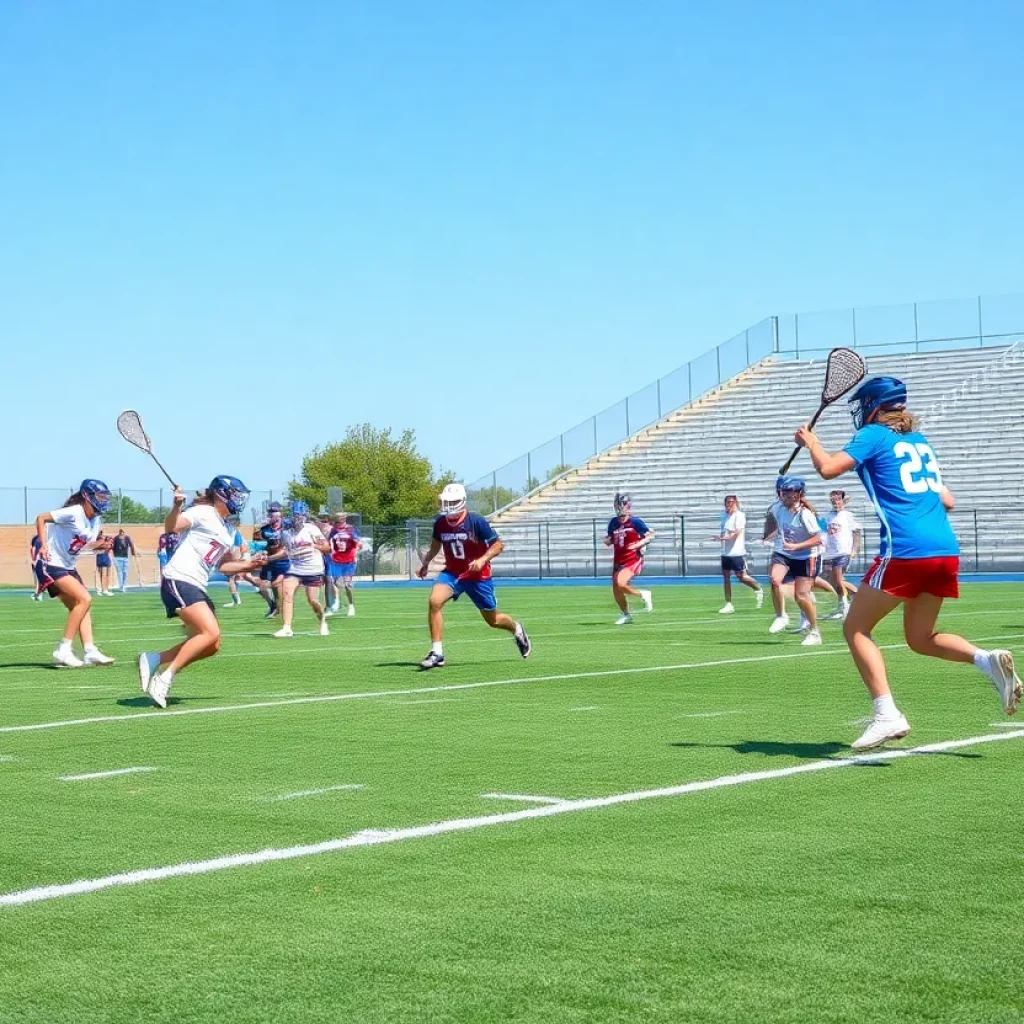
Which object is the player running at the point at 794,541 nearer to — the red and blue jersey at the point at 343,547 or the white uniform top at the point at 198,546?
the white uniform top at the point at 198,546

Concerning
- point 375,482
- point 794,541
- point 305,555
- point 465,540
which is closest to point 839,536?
point 794,541

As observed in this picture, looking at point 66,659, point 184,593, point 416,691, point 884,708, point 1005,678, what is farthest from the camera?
point 66,659

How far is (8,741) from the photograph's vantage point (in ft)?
32.8

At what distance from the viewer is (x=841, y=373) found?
11297 millimetres

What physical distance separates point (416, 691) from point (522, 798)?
5.55m

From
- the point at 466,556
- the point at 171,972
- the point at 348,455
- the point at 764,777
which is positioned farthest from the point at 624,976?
the point at 348,455

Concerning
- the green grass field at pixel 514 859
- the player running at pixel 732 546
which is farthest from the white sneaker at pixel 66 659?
the player running at pixel 732 546

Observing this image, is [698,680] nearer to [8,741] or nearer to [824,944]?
[8,741]

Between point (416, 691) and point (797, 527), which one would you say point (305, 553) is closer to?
point (797, 527)

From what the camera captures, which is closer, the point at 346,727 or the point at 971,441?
the point at 346,727

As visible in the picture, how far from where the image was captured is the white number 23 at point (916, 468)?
28.2ft

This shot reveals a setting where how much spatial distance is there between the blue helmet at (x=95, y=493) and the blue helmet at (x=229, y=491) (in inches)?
172

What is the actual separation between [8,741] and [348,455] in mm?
72330

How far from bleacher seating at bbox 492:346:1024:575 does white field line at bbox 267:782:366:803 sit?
37182mm
